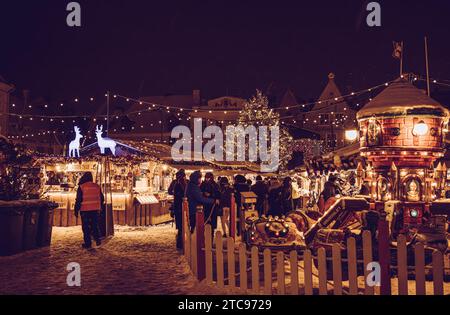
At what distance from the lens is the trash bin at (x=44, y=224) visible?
1221cm

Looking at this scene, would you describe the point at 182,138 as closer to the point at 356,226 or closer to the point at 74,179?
the point at 74,179

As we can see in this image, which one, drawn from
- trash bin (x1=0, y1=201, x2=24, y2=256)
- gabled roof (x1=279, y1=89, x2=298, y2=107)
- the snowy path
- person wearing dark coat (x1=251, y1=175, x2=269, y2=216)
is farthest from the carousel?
gabled roof (x1=279, y1=89, x2=298, y2=107)

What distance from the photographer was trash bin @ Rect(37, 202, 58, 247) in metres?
12.2

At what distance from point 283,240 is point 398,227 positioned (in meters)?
2.52

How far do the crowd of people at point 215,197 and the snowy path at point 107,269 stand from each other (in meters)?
1.18

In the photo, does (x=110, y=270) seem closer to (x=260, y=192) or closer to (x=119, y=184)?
(x=260, y=192)

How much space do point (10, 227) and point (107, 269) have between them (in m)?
3.33

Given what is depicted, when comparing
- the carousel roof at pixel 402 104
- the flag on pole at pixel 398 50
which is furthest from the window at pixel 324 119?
the carousel roof at pixel 402 104

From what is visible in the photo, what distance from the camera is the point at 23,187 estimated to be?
1233cm

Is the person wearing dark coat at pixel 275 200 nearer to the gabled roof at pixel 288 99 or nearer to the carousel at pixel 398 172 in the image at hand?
the carousel at pixel 398 172
